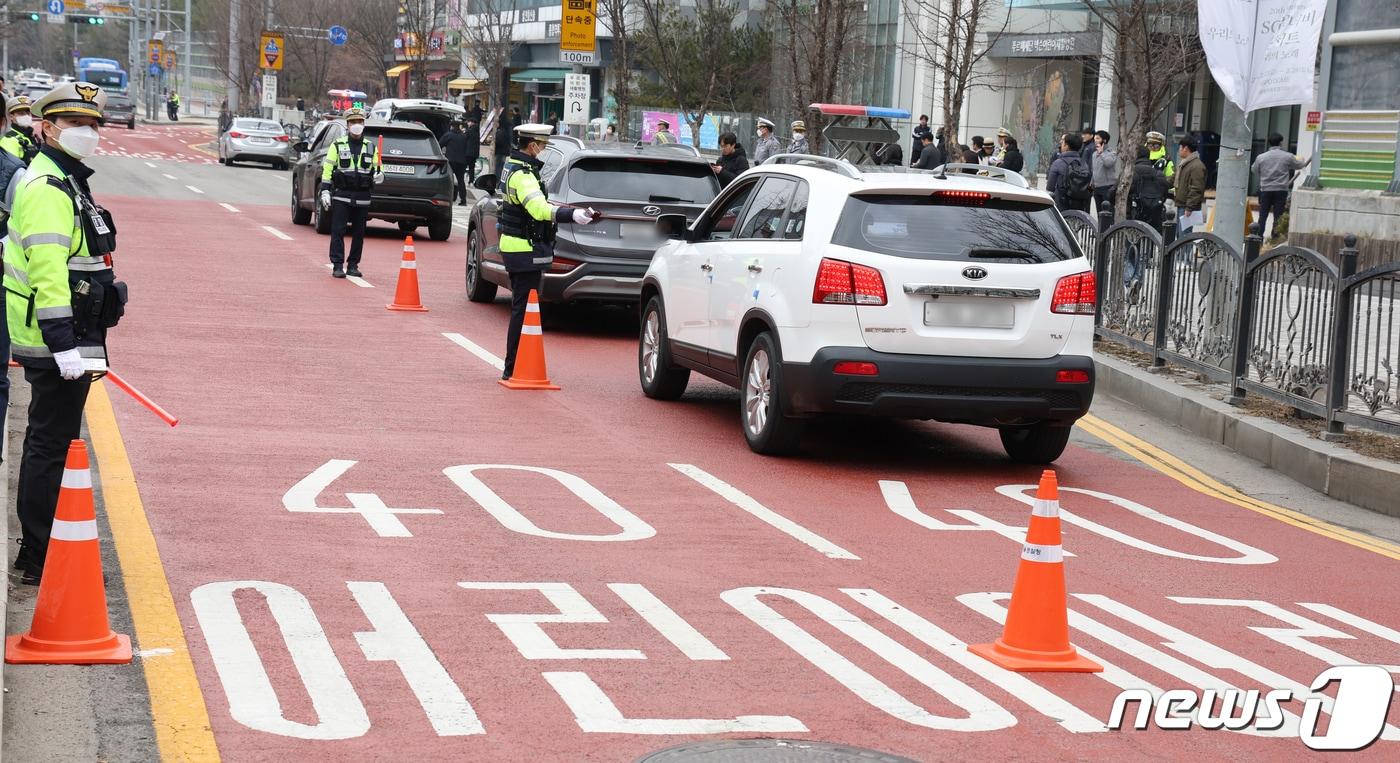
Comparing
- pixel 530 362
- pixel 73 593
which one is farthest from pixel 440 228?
pixel 73 593

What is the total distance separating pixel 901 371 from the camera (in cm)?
1004

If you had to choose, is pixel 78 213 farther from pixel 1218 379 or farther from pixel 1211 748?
pixel 1218 379

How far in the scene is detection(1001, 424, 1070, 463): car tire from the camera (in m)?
11.0

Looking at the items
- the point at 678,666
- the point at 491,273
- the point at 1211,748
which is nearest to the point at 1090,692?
the point at 1211,748

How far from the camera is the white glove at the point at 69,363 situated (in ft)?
21.8

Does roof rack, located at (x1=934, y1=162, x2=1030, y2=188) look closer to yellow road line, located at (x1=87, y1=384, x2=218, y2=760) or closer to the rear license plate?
the rear license plate

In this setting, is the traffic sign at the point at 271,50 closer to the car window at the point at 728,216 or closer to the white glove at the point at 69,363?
the car window at the point at 728,216

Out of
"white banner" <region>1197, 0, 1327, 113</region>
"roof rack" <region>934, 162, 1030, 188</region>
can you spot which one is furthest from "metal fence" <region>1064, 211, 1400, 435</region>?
"roof rack" <region>934, 162, 1030, 188</region>

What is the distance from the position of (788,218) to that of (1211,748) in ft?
Result: 18.7

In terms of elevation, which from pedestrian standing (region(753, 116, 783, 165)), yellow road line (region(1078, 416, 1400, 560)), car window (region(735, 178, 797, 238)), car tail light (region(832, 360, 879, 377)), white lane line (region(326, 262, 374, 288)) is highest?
pedestrian standing (region(753, 116, 783, 165))

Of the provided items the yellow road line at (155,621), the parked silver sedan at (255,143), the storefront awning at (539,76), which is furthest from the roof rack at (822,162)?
the storefront awning at (539,76)

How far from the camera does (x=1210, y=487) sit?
10.9 m

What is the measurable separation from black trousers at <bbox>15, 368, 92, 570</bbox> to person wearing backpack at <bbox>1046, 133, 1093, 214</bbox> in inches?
653

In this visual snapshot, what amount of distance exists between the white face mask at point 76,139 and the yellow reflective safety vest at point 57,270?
0.13ft
